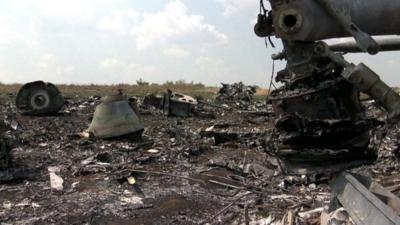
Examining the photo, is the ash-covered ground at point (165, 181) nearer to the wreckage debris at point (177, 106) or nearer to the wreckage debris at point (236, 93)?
the wreckage debris at point (177, 106)

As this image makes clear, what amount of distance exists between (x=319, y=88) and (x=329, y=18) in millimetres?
909

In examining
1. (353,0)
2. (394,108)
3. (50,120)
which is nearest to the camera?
(353,0)

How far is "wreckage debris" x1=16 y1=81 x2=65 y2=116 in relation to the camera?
17047 mm

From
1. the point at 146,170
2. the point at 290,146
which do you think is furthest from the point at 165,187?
the point at 290,146

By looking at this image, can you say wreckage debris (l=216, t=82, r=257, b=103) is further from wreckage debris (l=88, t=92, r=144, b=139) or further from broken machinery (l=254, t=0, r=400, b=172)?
broken machinery (l=254, t=0, r=400, b=172)

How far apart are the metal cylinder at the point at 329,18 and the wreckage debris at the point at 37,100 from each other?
14995mm

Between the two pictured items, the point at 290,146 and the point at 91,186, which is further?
the point at 91,186

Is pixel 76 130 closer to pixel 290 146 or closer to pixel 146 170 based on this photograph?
pixel 146 170

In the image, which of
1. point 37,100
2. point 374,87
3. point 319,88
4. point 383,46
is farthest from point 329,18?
point 37,100

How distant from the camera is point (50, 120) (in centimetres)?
1590

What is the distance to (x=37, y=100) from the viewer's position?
17.2m

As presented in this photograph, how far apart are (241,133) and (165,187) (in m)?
5.42

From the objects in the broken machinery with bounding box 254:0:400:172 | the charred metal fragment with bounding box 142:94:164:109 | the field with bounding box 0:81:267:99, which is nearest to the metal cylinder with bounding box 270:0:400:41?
the broken machinery with bounding box 254:0:400:172

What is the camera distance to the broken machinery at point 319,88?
9.75 ft
